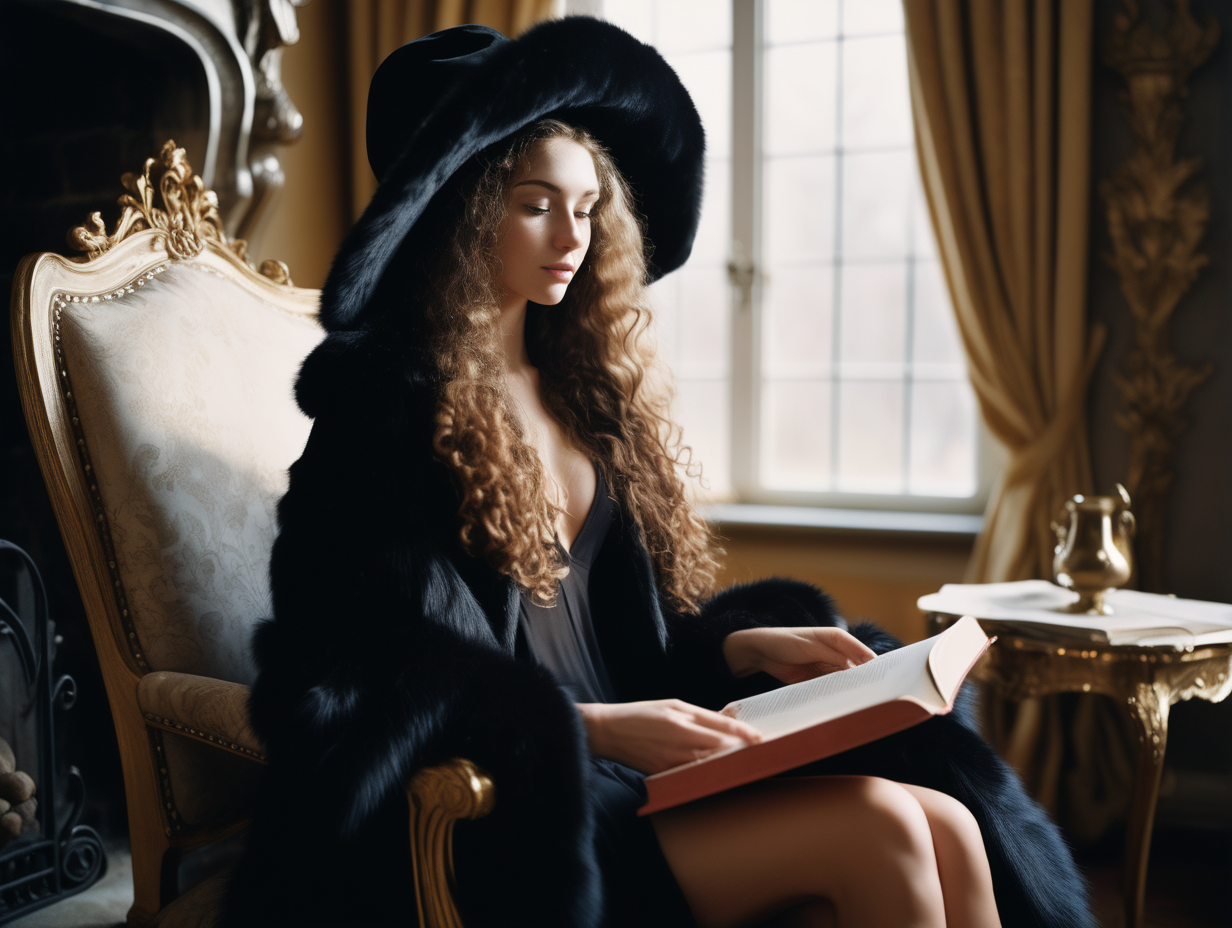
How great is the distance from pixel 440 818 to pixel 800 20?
2561 millimetres

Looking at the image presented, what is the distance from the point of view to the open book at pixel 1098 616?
1.68m

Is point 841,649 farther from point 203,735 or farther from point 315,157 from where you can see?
point 315,157

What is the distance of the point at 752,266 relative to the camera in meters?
2.83

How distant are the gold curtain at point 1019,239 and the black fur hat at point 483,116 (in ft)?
4.03

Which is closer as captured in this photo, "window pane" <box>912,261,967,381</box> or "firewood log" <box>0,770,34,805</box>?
"firewood log" <box>0,770,34,805</box>

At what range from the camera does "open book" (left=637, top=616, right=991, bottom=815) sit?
0.84m

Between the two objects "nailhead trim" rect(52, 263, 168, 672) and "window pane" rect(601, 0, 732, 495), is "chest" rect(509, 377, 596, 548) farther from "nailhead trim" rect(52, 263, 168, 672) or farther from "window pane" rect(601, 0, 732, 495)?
"window pane" rect(601, 0, 732, 495)

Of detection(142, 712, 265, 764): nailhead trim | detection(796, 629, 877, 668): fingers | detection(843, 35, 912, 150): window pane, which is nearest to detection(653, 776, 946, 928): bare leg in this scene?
detection(796, 629, 877, 668): fingers

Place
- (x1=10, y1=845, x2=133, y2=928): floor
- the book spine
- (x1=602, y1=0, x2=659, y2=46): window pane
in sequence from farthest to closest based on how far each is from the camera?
(x1=602, y1=0, x2=659, y2=46): window pane → (x1=10, y1=845, x2=133, y2=928): floor → the book spine

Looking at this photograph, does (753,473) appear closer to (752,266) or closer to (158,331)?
(752,266)

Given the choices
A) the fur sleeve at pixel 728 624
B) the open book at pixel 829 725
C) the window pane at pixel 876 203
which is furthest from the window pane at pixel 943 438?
the open book at pixel 829 725

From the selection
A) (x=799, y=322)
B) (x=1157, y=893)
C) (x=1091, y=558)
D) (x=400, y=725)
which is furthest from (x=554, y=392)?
(x=1157, y=893)

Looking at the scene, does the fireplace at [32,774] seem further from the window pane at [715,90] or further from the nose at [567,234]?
the window pane at [715,90]

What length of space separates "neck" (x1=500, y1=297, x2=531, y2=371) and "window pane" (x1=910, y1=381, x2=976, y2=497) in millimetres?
1674
